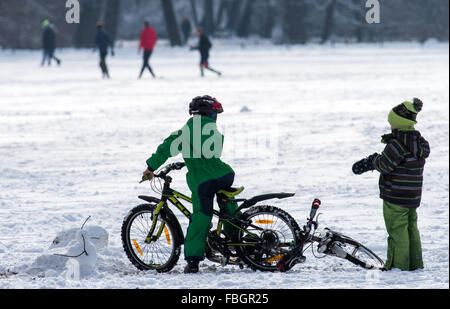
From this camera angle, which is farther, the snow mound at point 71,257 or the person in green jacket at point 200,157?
the snow mound at point 71,257

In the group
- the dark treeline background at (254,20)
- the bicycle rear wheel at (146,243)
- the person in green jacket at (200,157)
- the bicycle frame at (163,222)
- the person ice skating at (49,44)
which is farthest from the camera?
the dark treeline background at (254,20)

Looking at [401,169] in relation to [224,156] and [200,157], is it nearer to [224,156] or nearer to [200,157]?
[200,157]

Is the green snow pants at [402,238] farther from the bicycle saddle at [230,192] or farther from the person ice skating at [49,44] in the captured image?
the person ice skating at [49,44]

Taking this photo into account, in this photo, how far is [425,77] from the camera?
23.4 meters

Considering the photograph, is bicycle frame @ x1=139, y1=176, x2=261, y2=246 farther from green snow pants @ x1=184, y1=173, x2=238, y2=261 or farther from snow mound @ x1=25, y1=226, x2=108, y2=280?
snow mound @ x1=25, y1=226, x2=108, y2=280

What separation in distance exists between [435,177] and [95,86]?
515 inches

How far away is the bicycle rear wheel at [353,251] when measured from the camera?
5.82 m

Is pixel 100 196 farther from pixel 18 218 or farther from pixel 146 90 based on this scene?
pixel 146 90

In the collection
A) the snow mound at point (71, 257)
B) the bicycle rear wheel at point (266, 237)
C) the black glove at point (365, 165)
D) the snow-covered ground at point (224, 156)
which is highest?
the black glove at point (365, 165)

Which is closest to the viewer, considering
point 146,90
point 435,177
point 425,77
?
point 435,177

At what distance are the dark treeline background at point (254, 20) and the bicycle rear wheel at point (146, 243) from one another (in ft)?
126

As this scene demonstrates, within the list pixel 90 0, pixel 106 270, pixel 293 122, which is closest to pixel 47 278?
pixel 106 270

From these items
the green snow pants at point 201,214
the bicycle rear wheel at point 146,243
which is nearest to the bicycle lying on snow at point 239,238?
the bicycle rear wheel at point 146,243

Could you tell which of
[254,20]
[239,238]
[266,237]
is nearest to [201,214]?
[239,238]
